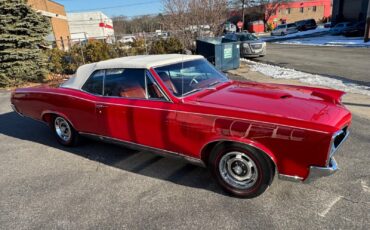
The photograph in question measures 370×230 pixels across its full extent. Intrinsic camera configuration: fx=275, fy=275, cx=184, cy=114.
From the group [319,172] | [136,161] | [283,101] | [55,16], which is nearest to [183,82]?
[283,101]

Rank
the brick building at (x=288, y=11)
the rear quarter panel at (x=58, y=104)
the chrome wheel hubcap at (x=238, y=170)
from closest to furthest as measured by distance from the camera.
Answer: the chrome wheel hubcap at (x=238, y=170)
the rear quarter panel at (x=58, y=104)
the brick building at (x=288, y=11)

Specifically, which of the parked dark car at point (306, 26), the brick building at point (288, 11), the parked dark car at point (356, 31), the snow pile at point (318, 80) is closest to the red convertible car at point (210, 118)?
the snow pile at point (318, 80)

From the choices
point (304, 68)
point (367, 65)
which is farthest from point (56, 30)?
point (367, 65)

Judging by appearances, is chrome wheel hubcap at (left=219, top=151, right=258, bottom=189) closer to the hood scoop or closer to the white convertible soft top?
the hood scoop

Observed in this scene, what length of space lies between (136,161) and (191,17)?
13539mm

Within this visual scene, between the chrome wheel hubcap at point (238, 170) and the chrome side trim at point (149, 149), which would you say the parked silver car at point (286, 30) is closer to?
the chrome side trim at point (149, 149)

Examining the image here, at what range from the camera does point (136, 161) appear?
412 centimetres

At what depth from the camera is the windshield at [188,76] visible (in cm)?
347

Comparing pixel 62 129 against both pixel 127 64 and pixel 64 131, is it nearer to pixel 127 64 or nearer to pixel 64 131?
pixel 64 131

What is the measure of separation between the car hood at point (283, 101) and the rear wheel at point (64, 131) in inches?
97.8

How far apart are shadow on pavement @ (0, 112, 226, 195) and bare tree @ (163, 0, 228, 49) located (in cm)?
1176

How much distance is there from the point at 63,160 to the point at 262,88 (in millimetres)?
3217

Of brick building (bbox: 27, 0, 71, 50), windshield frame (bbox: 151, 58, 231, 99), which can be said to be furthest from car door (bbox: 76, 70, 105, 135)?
brick building (bbox: 27, 0, 71, 50)

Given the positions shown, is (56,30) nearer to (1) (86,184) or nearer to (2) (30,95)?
(2) (30,95)
